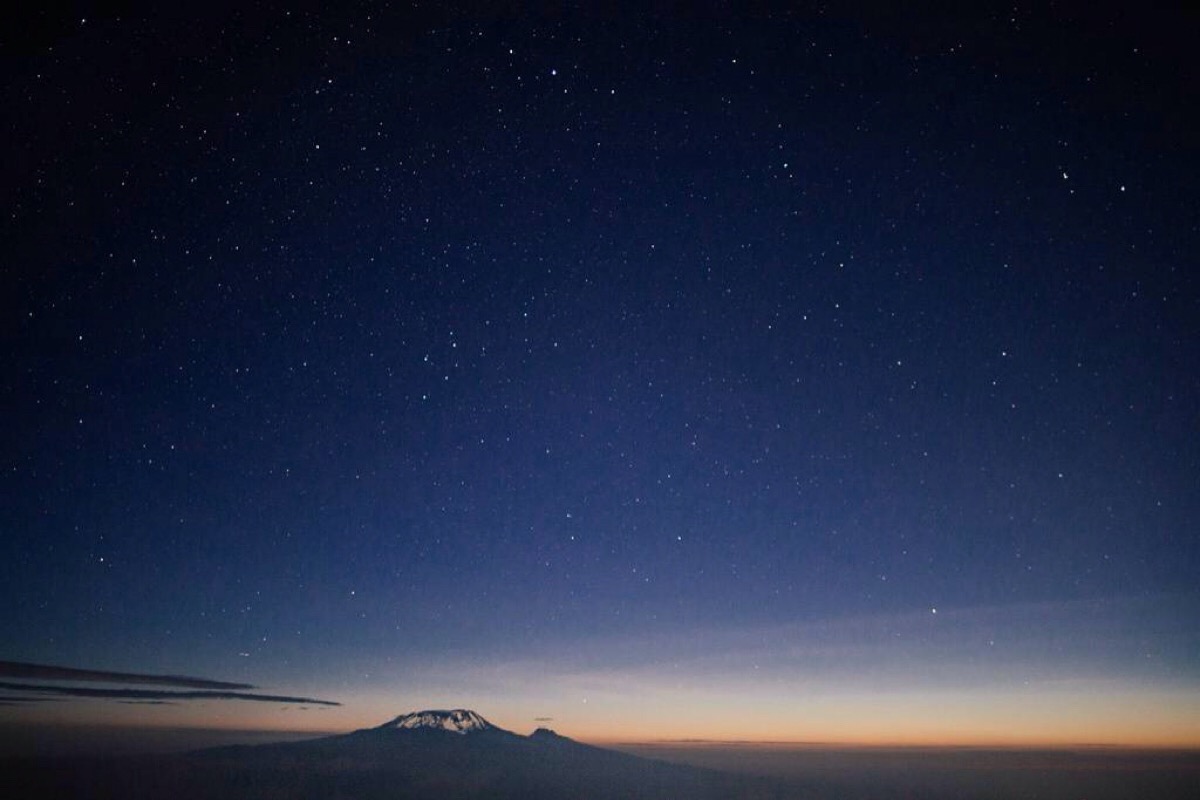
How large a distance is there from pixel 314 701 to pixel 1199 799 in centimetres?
26982

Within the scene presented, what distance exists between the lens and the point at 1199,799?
650ft

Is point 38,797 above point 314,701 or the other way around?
the other way around

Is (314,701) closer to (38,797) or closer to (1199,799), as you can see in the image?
(38,797)

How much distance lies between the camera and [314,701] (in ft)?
147

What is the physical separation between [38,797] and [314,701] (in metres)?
225

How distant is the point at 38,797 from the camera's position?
191m

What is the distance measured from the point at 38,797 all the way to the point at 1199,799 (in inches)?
13447

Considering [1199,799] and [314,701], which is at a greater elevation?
[314,701]

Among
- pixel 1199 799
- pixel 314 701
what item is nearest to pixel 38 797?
pixel 314 701

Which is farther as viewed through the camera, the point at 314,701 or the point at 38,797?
the point at 38,797
